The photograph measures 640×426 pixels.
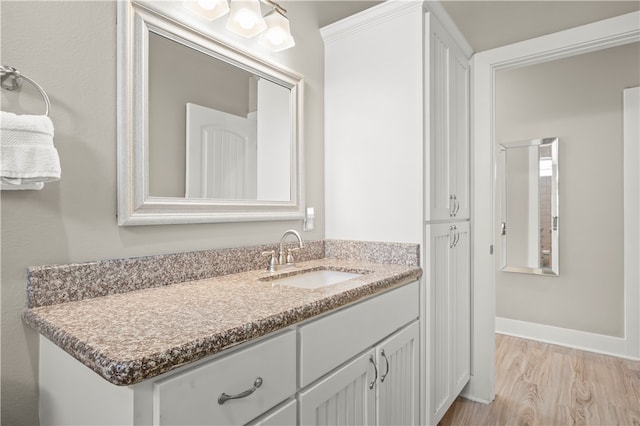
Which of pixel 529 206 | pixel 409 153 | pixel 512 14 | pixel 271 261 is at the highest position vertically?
pixel 512 14

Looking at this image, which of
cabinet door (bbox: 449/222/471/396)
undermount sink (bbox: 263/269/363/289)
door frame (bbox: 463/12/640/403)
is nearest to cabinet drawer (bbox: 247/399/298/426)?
undermount sink (bbox: 263/269/363/289)

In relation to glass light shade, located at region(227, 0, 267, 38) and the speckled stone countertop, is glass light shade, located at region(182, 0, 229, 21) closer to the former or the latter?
glass light shade, located at region(227, 0, 267, 38)

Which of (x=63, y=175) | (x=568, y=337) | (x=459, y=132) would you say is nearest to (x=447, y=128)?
(x=459, y=132)

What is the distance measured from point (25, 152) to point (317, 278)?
1.19 metres

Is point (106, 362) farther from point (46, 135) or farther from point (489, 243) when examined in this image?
point (489, 243)

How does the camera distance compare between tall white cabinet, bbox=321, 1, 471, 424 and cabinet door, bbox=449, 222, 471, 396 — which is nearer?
tall white cabinet, bbox=321, 1, 471, 424

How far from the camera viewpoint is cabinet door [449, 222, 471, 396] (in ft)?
6.70

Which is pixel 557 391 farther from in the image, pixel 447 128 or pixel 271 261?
pixel 271 261

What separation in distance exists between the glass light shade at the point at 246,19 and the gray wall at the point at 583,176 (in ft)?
9.23

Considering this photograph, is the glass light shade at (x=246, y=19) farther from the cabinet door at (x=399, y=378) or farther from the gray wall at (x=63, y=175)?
the cabinet door at (x=399, y=378)

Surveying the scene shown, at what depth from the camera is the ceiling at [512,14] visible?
6.00 feet

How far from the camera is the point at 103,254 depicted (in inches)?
43.9

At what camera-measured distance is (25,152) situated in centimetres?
87

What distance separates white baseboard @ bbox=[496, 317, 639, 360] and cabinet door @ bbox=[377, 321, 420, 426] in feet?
7.17
